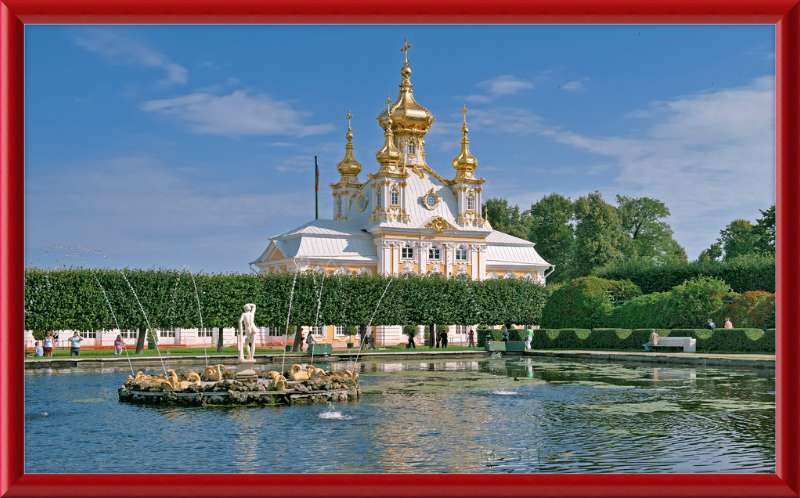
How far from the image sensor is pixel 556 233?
73562 millimetres

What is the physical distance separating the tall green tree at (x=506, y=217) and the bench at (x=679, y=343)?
156 feet

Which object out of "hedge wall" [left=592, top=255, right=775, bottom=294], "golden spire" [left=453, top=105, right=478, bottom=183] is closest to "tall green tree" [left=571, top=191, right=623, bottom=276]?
"hedge wall" [left=592, top=255, right=775, bottom=294]

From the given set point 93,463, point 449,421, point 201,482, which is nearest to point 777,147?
point 201,482

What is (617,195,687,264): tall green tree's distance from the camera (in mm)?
72062

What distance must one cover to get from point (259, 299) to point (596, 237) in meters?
40.0

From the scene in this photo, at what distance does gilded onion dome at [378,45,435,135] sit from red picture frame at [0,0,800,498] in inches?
2297

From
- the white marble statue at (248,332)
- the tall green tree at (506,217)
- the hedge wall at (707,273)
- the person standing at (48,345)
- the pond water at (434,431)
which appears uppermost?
the tall green tree at (506,217)

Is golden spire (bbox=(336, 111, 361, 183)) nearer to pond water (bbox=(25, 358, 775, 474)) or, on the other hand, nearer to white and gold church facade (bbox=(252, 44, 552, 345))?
white and gold church facade (bbox=(252, 44, 552, 345))

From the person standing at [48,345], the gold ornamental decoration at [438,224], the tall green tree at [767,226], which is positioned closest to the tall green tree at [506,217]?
the gold ornamental decoration at [438,224]

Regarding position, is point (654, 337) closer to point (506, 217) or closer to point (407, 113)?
point (407, 113)

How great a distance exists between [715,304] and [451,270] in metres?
25.3

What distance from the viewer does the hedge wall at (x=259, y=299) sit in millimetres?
33062

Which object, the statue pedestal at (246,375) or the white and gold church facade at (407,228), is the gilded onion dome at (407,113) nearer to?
the white and gold church facade at (407,228)

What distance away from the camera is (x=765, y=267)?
4862 centimetres
